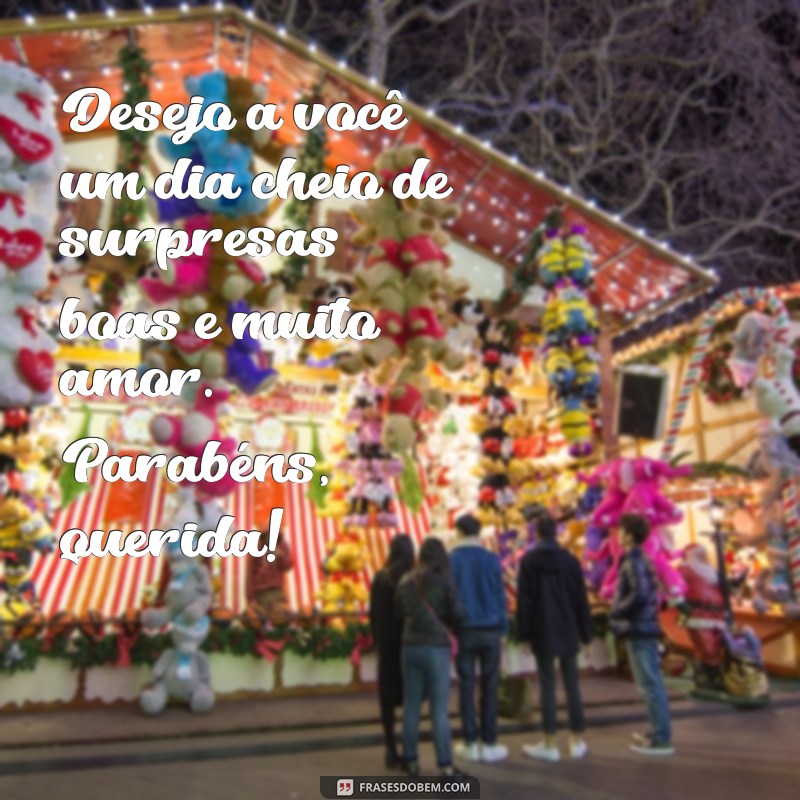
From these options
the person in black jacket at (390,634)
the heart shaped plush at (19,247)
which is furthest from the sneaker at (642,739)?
the heart shaped plush at (19,247)

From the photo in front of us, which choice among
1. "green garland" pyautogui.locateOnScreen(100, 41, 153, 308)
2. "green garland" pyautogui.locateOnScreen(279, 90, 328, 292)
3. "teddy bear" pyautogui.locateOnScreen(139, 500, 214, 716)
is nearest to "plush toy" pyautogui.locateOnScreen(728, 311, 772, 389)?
"green garland" pyautogui.locateOnScreen(279, 90, 328, 292)

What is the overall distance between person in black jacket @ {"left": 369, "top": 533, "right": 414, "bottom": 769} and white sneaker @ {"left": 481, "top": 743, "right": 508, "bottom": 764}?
538 mm

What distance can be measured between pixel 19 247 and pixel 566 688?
15.2 feet

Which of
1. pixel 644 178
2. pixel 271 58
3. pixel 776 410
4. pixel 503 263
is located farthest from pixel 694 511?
pixel 271 58

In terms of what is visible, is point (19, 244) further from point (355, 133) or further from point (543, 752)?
point (543, 752)

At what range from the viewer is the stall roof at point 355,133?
7.11m

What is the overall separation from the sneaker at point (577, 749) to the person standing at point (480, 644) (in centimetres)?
41

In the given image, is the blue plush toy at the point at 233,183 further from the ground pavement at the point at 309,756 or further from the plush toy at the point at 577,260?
the ground pavement at the point at 309,756

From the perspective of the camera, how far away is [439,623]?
424 cm

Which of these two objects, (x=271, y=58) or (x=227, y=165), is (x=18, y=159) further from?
(x=271, y=58)

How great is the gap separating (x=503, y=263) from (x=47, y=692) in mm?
7184

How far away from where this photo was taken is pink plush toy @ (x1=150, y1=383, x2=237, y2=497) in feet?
18.6

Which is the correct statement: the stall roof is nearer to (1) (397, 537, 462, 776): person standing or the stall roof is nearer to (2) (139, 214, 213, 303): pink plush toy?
(2) (139, 214, 213, 303): pink plush toy

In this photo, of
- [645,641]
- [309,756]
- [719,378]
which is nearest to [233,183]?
[309,756]
